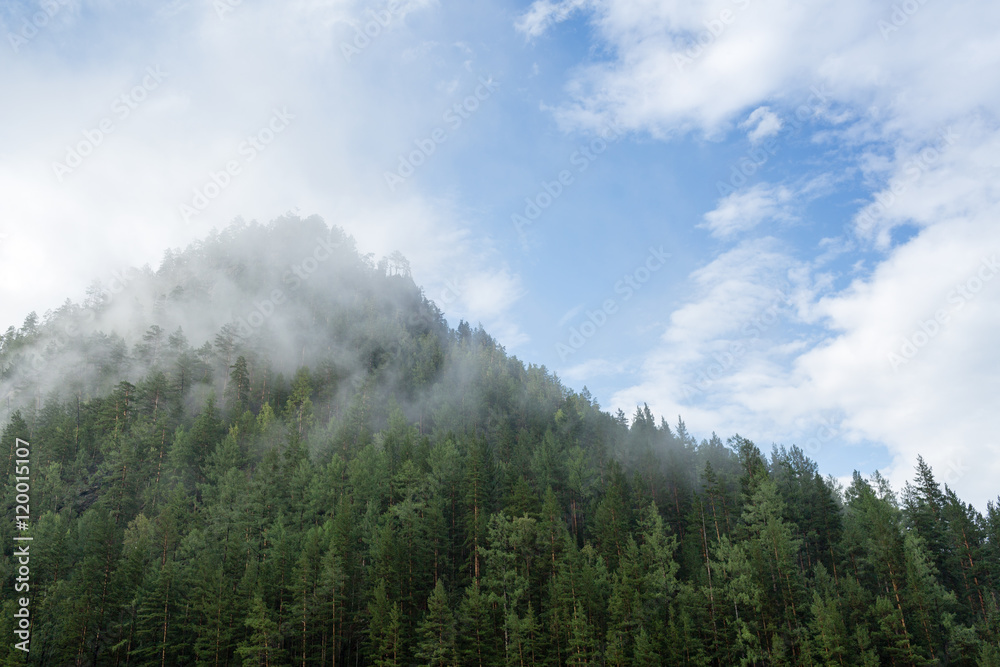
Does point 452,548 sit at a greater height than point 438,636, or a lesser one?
greater

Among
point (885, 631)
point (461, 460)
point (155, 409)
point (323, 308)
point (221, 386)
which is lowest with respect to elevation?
point (885, 631)

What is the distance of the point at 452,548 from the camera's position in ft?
239

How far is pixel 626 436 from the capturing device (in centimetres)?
11950

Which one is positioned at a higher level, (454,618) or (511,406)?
(511,406)

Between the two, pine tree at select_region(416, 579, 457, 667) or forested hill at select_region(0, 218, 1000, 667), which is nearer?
pine tree at select_region(416, 579, 457, 667)

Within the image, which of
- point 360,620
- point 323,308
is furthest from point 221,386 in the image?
point 360,620

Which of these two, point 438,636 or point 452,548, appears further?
point 452,548

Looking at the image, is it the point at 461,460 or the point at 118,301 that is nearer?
the point at 461,460

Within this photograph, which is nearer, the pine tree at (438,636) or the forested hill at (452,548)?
the pine tree at (438,636)

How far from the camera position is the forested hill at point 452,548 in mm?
56000

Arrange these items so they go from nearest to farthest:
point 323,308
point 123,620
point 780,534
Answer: point 123,620 < point 780,534 < point 323,308

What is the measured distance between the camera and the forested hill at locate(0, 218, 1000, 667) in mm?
56000

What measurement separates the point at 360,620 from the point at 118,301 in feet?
599

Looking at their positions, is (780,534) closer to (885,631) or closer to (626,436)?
(885,631)
